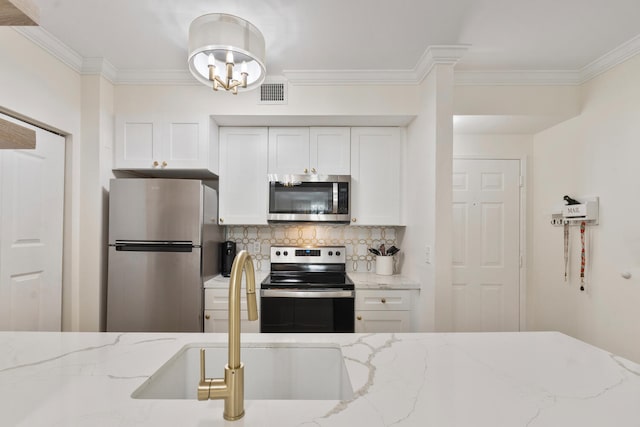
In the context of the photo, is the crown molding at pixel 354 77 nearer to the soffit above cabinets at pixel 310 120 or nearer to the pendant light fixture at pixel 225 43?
the soffit above cabinets at pixel 310 120

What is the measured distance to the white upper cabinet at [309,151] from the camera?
2848mm

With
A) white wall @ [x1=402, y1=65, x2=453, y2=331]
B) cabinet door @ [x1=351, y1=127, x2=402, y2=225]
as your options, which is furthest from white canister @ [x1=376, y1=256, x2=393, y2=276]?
white wall @ [x1=402, y1=65, x2=453, y2=331]

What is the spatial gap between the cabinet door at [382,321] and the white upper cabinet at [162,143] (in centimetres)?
174

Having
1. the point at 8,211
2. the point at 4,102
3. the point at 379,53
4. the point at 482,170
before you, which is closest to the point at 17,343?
the point at 8,211

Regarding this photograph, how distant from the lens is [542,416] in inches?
28.0

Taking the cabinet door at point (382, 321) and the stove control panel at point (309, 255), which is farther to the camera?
the stove control panel at point (309, 255)

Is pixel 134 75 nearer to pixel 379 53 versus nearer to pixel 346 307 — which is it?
pixel 379 53

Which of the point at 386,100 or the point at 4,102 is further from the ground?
the point at 386,100

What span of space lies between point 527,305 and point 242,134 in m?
3.13

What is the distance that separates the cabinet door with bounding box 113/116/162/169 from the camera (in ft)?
8.55

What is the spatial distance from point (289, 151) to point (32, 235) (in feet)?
6.21

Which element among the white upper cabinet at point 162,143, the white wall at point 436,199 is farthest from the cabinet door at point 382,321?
the white upper cabinet at point 162,143

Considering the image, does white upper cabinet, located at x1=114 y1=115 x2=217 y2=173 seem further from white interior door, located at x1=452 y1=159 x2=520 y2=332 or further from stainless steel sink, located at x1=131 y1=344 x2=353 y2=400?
white interior door, located at x1=452 y1=159 x2=520 y2=332

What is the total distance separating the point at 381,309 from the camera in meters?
2.52
